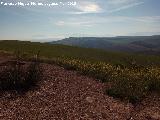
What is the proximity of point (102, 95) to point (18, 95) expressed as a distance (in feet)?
11.6

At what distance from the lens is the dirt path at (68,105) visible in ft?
33.4

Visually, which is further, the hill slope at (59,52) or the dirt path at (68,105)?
the hill slope at (59,52)

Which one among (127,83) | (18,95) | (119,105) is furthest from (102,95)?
(18,95)

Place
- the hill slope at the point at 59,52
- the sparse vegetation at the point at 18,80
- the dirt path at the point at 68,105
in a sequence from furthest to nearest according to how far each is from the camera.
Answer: the hill slope at the point at 59,52
the sparse vegetation at the point at 18,80
the dirt path at the point at 68,105

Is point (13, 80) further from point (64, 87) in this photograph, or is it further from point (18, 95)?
point (64, 87)

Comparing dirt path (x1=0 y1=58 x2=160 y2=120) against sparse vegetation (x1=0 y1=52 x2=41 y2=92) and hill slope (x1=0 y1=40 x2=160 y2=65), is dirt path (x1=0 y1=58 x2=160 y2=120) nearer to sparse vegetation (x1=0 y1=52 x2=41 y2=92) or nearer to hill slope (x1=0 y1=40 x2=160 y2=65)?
sparse vegetation (x1=0 y1=52 x2=41 y2=92)

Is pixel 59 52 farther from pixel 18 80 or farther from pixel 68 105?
pixel 68 105

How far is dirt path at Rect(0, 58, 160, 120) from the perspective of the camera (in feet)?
33.4

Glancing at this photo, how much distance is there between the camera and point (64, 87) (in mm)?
12992

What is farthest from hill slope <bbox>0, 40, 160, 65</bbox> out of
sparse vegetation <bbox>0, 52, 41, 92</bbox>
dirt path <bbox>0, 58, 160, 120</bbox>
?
dirt path <bbox>0, 58, 160, 120</bbox>

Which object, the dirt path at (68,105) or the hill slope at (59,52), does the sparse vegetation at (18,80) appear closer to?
the dirt path at (68,105)

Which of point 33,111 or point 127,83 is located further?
point 127,83

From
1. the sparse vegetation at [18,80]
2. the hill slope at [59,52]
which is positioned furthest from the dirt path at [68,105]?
the hill slope at [59,52]

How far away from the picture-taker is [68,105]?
436 inches
